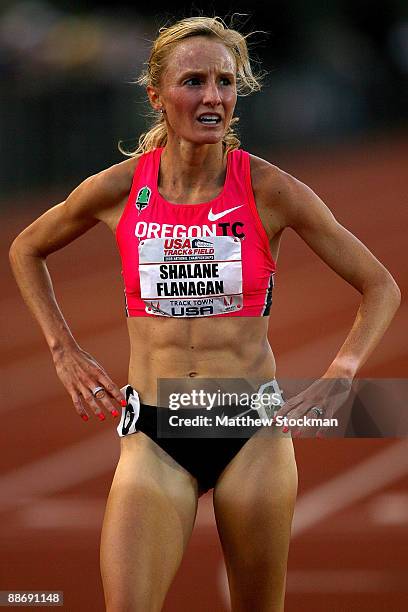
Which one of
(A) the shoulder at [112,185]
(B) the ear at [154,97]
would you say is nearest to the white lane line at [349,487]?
(A) the shoulder at [112,185]

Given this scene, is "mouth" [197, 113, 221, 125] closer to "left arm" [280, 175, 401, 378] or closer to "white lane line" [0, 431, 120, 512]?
"left arm" [280, 175, 401, 378]

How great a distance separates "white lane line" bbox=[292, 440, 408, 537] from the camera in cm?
713

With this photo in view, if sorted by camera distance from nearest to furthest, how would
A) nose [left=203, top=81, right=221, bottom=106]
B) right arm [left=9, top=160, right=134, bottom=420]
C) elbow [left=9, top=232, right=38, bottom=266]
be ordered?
nose [left=203, top=81, right=221, bottom=106] → right arm [left=9, top=160, right=134, bottom=420] → elbow [left=9, top=232, right=38, bottom=266]

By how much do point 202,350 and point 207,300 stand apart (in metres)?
0.15

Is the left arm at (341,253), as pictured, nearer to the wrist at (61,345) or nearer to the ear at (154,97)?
the ear at (154,97)

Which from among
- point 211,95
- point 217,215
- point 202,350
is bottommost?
point 202,350

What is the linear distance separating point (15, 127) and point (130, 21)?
3.56m

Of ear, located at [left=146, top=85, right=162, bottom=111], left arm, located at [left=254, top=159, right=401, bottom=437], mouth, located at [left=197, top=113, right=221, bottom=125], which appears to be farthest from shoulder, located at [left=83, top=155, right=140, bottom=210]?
left arm, located at [left=254, top=159, right=401, bottom=437]

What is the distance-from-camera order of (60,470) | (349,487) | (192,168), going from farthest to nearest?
1. (60,470)
2. (349,487)
3. (192,168)

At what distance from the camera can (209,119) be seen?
12.7 ft

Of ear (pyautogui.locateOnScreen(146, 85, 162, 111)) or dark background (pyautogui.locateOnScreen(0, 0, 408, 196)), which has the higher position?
dark background (pyautogui.locateOnScreen(0, 0, 408, 196))

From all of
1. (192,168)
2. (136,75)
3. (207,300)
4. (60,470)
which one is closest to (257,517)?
(207,300)

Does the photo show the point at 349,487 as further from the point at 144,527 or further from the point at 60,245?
the point at 144,527

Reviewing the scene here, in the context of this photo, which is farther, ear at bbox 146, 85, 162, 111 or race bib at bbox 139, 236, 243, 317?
ear at bbox 146, 85, 162, 111
